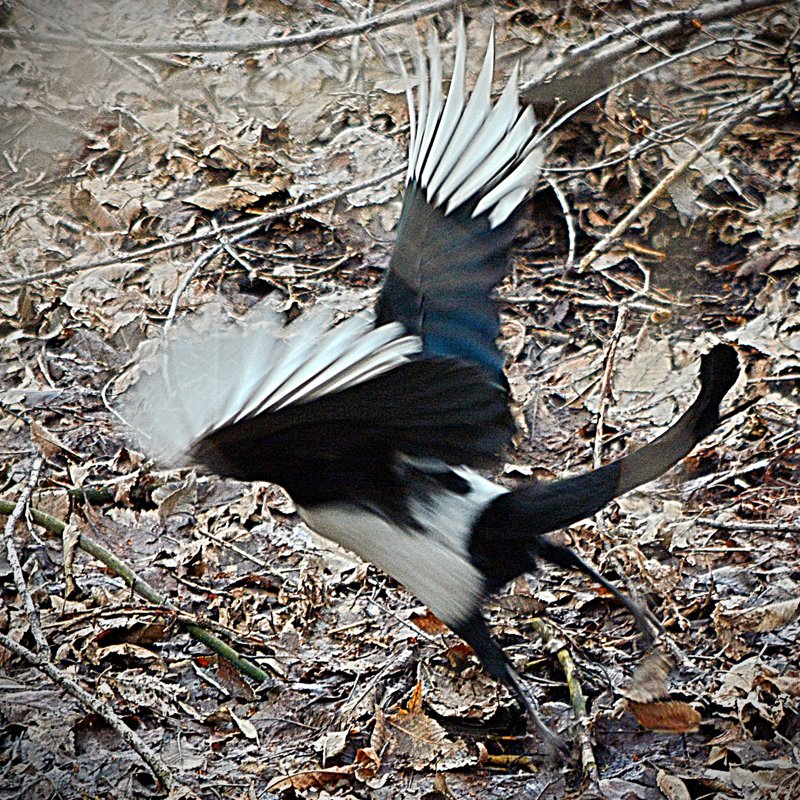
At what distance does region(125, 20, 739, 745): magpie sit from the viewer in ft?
3.75

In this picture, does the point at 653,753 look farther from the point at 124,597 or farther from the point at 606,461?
the point at 124,597

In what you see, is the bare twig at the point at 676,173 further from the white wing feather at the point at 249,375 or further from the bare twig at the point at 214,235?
the white wing feather at the point at 249,375

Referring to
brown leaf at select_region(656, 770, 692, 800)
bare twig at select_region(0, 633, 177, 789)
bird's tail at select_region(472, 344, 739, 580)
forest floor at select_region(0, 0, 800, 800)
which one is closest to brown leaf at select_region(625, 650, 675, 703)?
forest floor at select_region(0, 0, 800, 800)

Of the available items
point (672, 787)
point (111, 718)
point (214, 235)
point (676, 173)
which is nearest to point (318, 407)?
point (111, 718)

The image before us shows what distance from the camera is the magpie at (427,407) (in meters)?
1.14

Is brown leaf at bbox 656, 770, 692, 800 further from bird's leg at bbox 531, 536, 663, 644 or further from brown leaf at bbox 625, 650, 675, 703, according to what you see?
bird's leg at bbox 531, 536, 663, 644

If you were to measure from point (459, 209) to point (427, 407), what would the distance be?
1.50 ft

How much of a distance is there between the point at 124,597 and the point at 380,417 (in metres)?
0.86

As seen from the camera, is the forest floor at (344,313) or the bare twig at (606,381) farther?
the bare twig at (606,381)

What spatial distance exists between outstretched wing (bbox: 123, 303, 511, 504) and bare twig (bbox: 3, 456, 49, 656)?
48cm

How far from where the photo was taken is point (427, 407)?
124 cm

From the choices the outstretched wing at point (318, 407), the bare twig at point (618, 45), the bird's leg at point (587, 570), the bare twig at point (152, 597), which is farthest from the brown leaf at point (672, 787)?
the bare twig at point (618, 45)

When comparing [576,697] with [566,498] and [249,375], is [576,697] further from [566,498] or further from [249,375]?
[249,375]

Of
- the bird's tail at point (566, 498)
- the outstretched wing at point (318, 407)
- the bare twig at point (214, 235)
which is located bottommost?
the bird's tail at point (566, 498)
